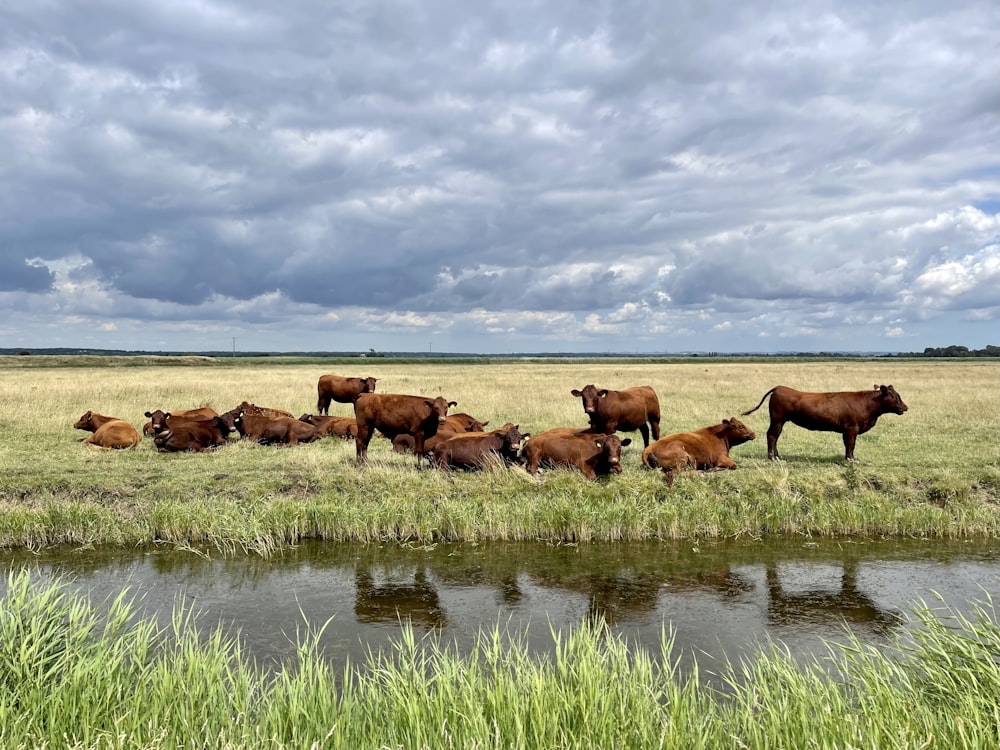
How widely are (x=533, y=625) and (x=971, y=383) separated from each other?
3467 centimetres

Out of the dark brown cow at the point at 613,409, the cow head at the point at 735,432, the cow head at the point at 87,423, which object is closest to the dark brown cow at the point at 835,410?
the cow head at the point at 735,432

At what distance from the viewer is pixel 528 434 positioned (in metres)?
13.5

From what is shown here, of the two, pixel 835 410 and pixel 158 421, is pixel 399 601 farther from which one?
pixel 158 421

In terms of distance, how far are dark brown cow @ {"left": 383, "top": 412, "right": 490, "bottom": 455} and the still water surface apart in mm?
Answer: 4133

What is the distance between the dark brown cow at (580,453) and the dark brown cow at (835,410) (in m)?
3.64

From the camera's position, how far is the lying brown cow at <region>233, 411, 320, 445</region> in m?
16.3

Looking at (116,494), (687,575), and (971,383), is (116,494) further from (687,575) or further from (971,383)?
(971,383)

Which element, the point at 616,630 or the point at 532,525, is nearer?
the point at 616,630

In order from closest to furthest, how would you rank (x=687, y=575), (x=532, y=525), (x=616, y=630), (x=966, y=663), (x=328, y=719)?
1. (x=328, y=719)
2. (x=966, y=663)
3. (x=616, y=630)
4. (x=687, y=575)
5. (x=532, y=525)

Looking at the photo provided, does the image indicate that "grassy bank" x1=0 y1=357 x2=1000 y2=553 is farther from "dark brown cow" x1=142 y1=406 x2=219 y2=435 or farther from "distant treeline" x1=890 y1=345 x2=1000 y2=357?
"distant treeline" x1=890 y1=345 x2=1000 y2=357

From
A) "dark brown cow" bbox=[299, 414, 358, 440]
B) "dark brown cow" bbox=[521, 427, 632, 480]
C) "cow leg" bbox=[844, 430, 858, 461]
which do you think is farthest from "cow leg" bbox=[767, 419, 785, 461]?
"dark brown cow" bbox=[299, 414, 358, 440]

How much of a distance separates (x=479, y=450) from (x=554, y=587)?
4.89 meters

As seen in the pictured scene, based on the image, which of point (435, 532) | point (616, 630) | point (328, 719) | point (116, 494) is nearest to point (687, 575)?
point (616, 630)

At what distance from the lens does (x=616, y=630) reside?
6.70 metres
